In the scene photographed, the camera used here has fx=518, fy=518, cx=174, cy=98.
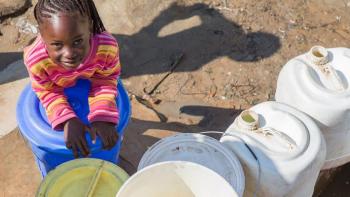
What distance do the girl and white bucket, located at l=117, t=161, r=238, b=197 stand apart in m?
0.31

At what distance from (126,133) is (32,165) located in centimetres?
54

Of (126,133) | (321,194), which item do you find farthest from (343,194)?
(126,133)

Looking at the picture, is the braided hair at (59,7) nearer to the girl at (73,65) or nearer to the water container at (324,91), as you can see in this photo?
the girl at (73,65)

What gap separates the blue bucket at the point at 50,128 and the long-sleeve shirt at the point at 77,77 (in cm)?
4

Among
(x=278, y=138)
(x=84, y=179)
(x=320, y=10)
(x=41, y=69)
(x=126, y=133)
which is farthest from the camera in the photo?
(x=320, y=10)

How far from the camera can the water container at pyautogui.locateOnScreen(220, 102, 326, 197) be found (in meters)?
2.16

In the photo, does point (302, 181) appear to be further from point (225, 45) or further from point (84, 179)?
point (225, 45)

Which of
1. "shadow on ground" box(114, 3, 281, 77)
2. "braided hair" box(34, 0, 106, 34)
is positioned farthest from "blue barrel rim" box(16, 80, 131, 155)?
"shadow on ground" box(114, 3, 281, 77)

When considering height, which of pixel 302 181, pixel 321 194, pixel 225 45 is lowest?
pixel 321 194

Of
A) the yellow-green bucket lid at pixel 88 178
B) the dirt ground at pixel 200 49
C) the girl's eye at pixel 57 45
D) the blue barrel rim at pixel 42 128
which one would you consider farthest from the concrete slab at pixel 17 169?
the girl's eye at pixel 57 45

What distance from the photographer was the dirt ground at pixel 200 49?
3.10 m

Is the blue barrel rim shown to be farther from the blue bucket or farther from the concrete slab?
the concrete slab

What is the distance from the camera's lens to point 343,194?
3.00 meters

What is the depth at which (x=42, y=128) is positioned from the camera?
6.63 feet
